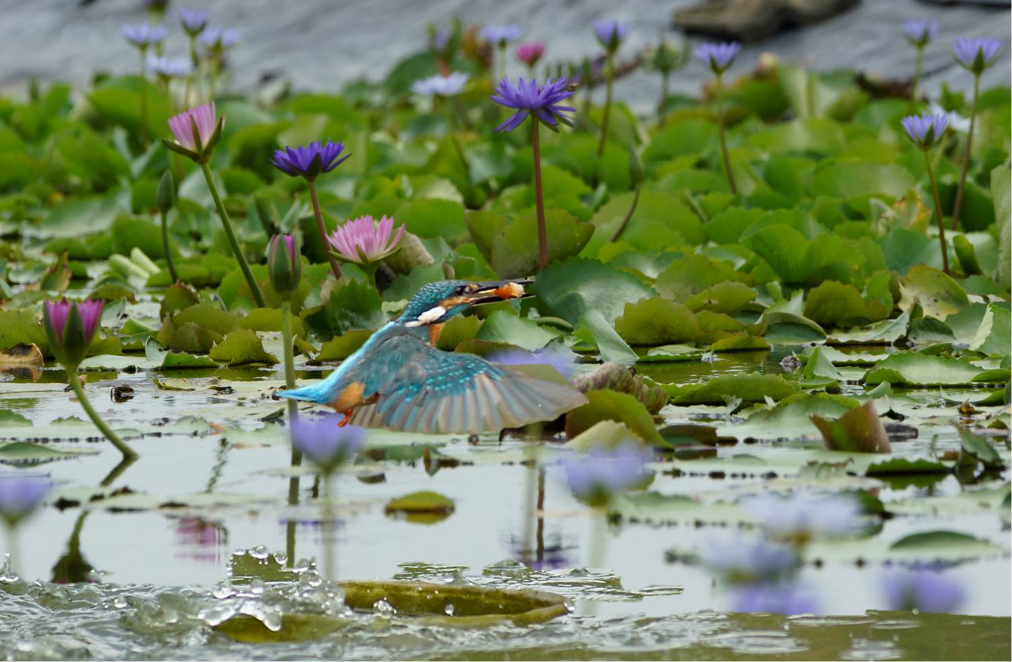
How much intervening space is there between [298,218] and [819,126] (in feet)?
8.01

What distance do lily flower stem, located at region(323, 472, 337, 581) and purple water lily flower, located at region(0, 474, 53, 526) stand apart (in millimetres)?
421

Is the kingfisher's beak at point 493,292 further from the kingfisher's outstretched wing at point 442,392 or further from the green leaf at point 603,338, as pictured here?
the green leaf at point 603,338

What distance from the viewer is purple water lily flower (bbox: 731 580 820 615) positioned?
159cm

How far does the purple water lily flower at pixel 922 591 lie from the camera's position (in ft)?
5.23

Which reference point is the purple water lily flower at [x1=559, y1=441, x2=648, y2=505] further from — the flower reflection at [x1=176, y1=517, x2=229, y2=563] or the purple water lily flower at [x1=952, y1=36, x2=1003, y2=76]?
the purple water lily flower at [x1=952, y1=36, x2=1003, y2=76]

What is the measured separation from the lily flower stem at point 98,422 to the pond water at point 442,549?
3cm

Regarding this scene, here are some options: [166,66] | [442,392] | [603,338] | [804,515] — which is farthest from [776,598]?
[166,66]

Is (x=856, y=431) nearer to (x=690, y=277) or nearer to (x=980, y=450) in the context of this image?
(x=980, y=450)

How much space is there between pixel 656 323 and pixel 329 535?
1.42 m

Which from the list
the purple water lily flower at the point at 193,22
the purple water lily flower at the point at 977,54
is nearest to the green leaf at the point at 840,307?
the purple water lily flower at the point at 977,54

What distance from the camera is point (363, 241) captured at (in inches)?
110

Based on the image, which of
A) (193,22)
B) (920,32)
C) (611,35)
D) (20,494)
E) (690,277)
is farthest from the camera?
(193,22)

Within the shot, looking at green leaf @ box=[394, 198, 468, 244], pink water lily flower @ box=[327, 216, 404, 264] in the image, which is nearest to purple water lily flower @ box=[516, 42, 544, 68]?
green leaf @ box=[394, 198, 468, 244]

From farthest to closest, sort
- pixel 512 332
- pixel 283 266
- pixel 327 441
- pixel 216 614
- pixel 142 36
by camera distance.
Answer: pixel 142 36 → pixel 512 332 → pixel 283 266 → pixel 327 441 → pixel 216 614
